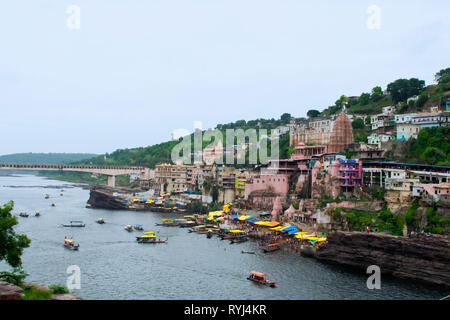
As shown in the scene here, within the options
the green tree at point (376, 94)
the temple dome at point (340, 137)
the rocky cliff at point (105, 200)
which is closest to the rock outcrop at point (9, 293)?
the temple dome at point (340, 137)

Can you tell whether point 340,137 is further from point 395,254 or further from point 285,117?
point 285,117

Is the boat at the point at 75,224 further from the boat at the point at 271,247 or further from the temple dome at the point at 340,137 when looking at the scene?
the temple dome at the point at 340,137

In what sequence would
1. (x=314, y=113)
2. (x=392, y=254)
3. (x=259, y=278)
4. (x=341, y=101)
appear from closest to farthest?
(x=259, y=278) < (x=392, y=254) < (x=341, y=101) < (x=314, y=113)

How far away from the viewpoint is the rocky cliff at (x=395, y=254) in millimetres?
32344

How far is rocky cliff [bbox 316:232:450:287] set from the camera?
32344 mm

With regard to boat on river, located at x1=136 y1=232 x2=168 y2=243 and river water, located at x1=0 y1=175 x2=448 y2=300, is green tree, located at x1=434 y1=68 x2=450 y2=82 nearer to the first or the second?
river water, located at x1=0 y1=175 x2=448 y2=300

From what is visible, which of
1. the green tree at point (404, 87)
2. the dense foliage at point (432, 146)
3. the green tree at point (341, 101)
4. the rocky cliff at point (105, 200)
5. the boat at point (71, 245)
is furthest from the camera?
the green tree at point (341, 101)

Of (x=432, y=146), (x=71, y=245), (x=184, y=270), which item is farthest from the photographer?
(x=432, y=146)

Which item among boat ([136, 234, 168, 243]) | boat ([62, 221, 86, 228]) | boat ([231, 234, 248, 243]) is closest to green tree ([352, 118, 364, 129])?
boat ([231, 234, 248, 243])

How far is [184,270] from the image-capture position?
3475cm

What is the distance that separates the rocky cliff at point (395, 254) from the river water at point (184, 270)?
4.88 feet

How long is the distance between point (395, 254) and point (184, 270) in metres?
18.3

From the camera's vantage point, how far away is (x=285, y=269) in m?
35.0

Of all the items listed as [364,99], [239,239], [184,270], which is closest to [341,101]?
[364,99]
